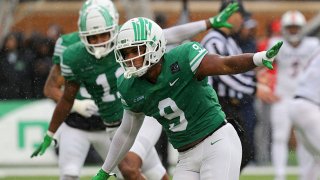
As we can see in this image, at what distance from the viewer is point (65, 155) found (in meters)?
9.22

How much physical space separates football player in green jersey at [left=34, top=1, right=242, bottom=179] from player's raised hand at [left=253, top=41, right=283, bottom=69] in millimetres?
2095

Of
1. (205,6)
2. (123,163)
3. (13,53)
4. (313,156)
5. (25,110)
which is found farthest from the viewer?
(205,6)

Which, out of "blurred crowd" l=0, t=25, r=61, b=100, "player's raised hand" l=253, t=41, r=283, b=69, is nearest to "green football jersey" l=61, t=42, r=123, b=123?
"player's raised hand" l=253, t=41, r=283, b=69

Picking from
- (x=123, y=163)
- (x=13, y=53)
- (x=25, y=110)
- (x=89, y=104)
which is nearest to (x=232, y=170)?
(x=123, y=163)

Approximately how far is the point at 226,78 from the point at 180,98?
7.38 ft

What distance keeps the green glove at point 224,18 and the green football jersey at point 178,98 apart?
1.65 m

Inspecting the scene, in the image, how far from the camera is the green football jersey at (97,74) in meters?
8.48

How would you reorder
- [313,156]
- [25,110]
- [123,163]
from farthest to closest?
[25,110] → [313,156] → [123,163]

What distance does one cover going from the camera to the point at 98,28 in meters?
8.48

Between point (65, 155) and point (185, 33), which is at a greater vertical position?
point (185, 33)

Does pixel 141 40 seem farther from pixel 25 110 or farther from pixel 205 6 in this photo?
pixel 205 6

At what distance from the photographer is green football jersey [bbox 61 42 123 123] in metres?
8.48

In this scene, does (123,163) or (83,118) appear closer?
(123,163)

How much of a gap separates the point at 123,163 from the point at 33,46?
25.6ft
